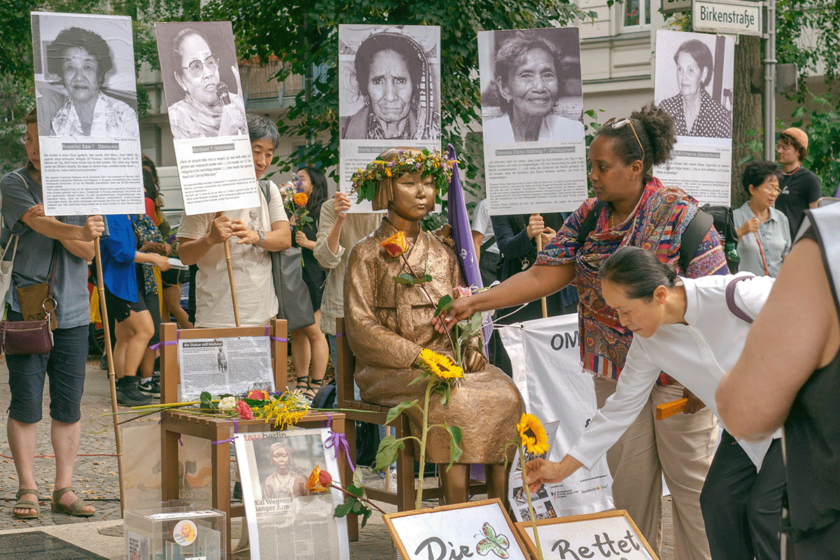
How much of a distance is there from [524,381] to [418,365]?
1.26 metres

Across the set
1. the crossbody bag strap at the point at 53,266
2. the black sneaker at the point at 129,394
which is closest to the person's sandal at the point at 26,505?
the crossbody bag strap at the point at 53,266

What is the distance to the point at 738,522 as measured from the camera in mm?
2887

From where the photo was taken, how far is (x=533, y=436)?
2.95 meters

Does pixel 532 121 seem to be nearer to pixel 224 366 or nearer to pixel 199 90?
pixel 199 90

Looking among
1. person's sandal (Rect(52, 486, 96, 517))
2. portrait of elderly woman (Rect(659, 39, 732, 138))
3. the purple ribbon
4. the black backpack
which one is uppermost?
portrait of elderly woman (Rect(659, 39, 732, 138))

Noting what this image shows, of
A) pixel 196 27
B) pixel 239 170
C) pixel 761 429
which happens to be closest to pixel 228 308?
pixel 239 170

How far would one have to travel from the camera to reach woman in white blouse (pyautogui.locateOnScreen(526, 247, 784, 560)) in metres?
2.71

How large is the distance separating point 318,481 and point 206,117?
2129 millimetres

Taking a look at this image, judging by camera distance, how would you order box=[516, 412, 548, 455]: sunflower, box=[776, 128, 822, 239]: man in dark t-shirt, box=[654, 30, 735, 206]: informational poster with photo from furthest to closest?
box=[776, 128, 822, 239]: man in dark t-shirt < box=[654, 30, 735, 206]: informational poster with photo < box=[516, 412, 548, 455]: sunflower

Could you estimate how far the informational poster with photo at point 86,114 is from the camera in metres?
4.38

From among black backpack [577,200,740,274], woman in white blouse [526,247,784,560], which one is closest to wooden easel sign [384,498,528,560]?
woman in white blouse [526,247,784,560]

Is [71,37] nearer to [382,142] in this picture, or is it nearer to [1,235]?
[1,235]

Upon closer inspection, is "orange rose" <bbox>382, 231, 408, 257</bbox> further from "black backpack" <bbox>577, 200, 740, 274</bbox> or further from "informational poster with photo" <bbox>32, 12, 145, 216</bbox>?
"informational poster with photo" <bbox>32, 12, 145, 216</bbox>

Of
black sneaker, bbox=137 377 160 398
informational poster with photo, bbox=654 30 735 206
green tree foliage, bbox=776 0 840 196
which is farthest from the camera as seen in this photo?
green tree foliage, bbox=776 0 840 196
